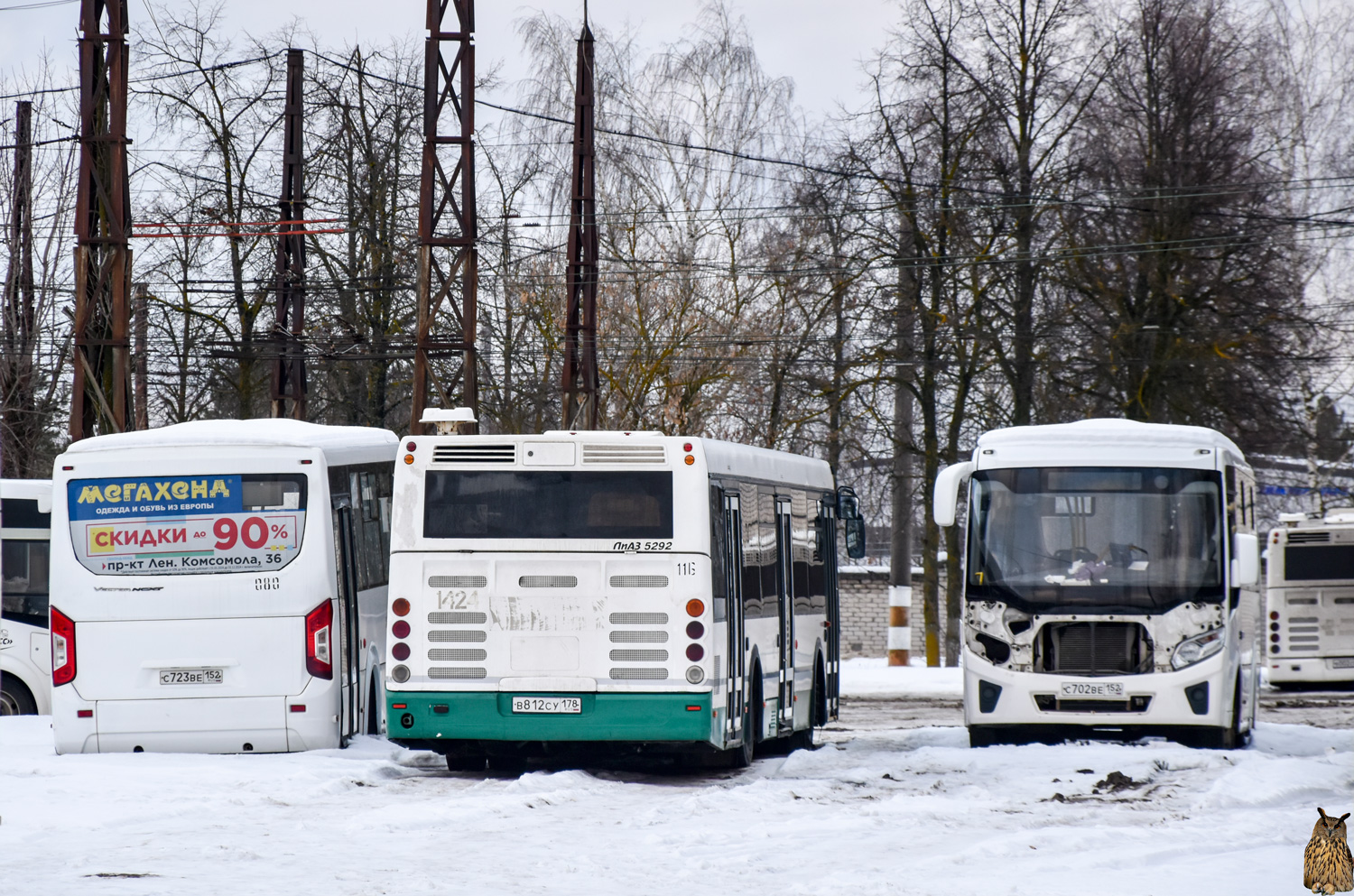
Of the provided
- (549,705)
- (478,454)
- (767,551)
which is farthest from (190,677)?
(767,551)

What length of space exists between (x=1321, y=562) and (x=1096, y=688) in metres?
15.1

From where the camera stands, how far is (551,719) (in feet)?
45.5

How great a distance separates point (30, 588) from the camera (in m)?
20.5

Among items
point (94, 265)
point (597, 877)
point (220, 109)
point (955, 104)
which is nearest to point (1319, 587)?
point (955, 104)

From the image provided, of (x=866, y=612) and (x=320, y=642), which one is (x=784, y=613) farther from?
(x=866, y=612)

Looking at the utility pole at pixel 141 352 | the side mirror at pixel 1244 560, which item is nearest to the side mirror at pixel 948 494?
the side mirror at pixel 1244 560

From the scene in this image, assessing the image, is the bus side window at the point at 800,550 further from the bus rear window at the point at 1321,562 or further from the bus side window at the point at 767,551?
the bus rear window at the point at 1321,562

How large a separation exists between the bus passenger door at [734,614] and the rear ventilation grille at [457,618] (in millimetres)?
1814

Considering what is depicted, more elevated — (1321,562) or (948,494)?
(948,494)

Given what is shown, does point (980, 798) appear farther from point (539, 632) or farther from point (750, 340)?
point (750, 340)

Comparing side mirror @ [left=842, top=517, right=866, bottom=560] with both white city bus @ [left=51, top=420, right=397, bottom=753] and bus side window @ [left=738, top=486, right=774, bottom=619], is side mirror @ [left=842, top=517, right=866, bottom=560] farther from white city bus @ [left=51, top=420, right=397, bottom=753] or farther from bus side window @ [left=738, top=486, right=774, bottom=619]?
white city bus @ [left=51, top=420, right=397, bottom=753]

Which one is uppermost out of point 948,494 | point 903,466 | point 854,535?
point 903,466

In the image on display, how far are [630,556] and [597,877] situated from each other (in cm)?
501

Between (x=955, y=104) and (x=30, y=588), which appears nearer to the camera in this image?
(x=30, y=588)
